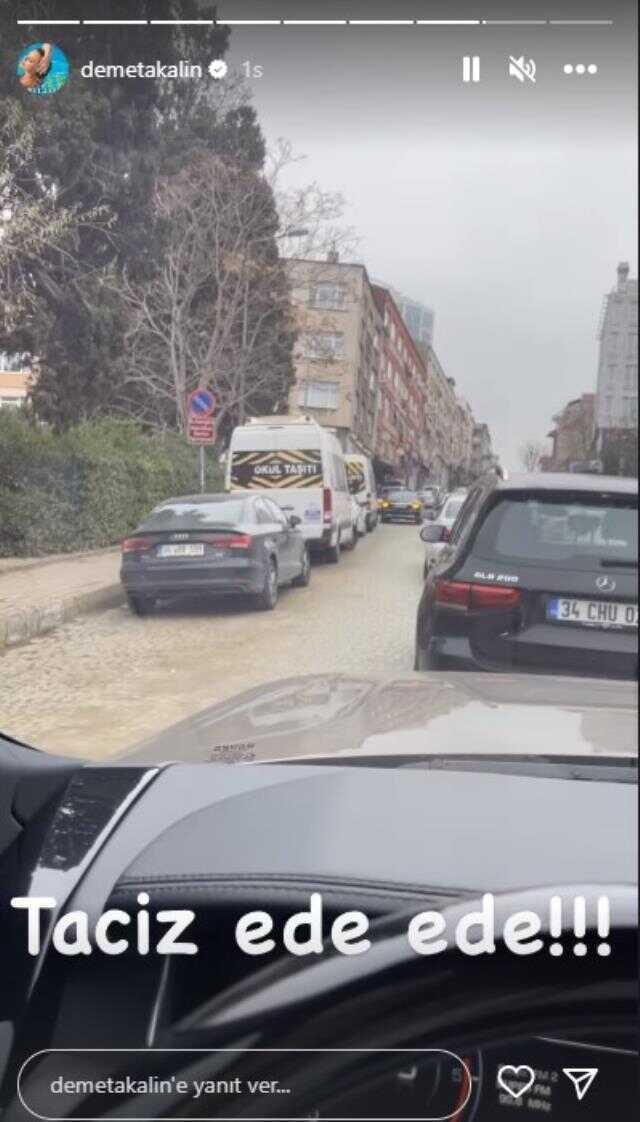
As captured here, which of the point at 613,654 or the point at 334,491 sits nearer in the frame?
the point at 613,654

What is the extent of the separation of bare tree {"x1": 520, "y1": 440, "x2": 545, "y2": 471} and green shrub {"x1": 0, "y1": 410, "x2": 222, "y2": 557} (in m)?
0.41

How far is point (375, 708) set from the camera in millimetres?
1534

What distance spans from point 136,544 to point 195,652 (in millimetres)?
173

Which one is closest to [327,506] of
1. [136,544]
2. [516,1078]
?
[136,544]

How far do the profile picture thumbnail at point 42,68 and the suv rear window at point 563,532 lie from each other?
2.47ft

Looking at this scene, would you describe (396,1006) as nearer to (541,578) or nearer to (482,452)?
(541,578)

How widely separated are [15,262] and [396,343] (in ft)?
1.67

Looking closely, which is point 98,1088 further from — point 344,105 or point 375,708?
point 344,105

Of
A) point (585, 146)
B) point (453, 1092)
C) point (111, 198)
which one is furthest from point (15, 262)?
point (453, 1092)

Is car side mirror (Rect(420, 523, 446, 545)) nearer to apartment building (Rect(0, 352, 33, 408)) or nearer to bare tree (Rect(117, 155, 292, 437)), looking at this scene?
bare tree (Rect(117, 155, 292, 437))

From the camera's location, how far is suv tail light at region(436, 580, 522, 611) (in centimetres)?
135

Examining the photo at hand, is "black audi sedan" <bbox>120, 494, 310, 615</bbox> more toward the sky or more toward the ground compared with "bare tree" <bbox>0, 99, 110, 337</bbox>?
more toward the ground

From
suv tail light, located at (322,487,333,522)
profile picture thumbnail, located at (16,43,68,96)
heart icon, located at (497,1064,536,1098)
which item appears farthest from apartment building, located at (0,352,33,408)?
heart icon, located at (497,1064,536,1098)
